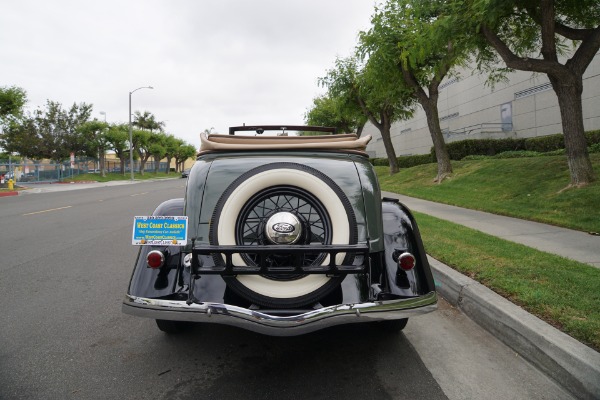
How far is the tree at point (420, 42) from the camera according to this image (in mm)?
9953

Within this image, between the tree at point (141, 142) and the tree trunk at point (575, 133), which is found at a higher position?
the tree at point (141, 142)

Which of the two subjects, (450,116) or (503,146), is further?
(450,116)

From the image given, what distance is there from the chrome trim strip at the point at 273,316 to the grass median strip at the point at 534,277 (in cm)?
129

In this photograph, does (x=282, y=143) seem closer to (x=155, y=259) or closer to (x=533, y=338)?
(x=155, y=259)

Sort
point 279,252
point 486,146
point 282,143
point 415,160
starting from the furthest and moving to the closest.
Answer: point 415,160 → point 486,146 → point 282,143 → point 279,252

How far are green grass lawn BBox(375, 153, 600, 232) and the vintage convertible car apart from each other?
582 cm

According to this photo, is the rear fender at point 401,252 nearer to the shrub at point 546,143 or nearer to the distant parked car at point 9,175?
the shrub at point 546,143

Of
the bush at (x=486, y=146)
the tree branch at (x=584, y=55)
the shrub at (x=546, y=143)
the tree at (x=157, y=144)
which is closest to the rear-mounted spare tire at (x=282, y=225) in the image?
the tree branch at (x=584, y=55)

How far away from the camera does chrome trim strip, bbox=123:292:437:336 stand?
2326 mm

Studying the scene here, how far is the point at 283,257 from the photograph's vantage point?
110 inches

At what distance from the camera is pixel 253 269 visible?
101 inches

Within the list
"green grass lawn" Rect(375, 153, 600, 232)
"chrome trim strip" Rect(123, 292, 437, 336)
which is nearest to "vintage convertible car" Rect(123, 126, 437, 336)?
"chrome trim strip" Rect(123, 292, 437, 336)

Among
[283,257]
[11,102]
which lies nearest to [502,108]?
[283,257]

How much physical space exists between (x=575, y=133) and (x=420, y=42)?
4.19 metres
